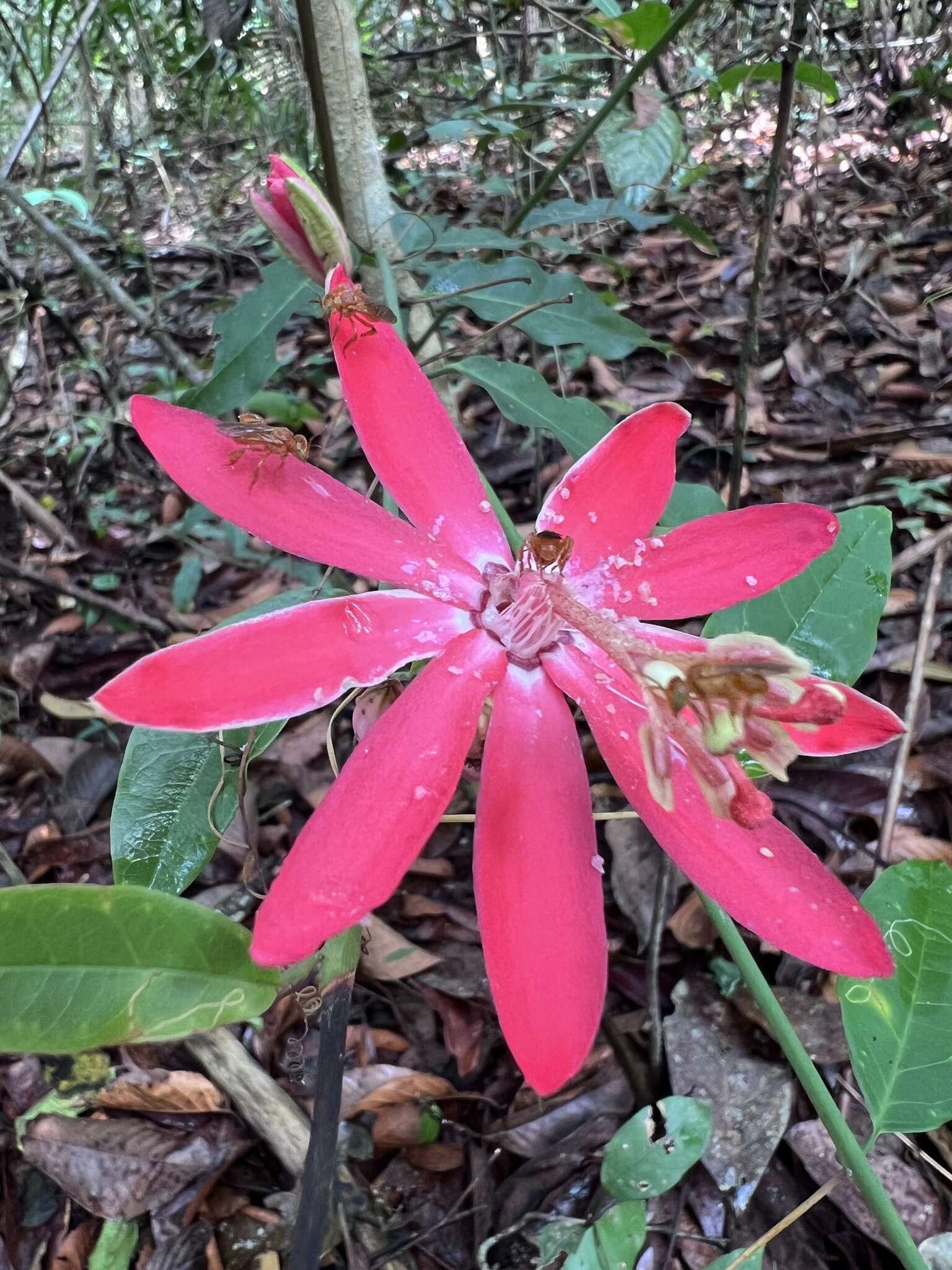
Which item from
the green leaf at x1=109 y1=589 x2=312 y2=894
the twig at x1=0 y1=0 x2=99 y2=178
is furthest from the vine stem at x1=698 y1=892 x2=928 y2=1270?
the twig at x1=0 y1=0 x2=99 y2=178

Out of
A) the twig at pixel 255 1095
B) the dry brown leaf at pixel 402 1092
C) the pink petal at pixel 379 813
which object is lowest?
the dry brown leaf at pixel 402 1092

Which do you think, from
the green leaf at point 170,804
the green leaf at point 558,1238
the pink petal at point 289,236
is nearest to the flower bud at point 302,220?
the pink petal at point 289,236

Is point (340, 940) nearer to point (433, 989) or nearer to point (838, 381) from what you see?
point (433, 989)

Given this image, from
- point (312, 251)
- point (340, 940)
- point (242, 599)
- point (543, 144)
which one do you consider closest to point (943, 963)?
point (340, 940)

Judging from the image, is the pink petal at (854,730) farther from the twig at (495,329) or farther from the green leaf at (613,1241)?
the twig at (495,329)

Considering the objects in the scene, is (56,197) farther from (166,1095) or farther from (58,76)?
(166,1095)

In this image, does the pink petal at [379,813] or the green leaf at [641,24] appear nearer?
the pink petal at [379,813]
